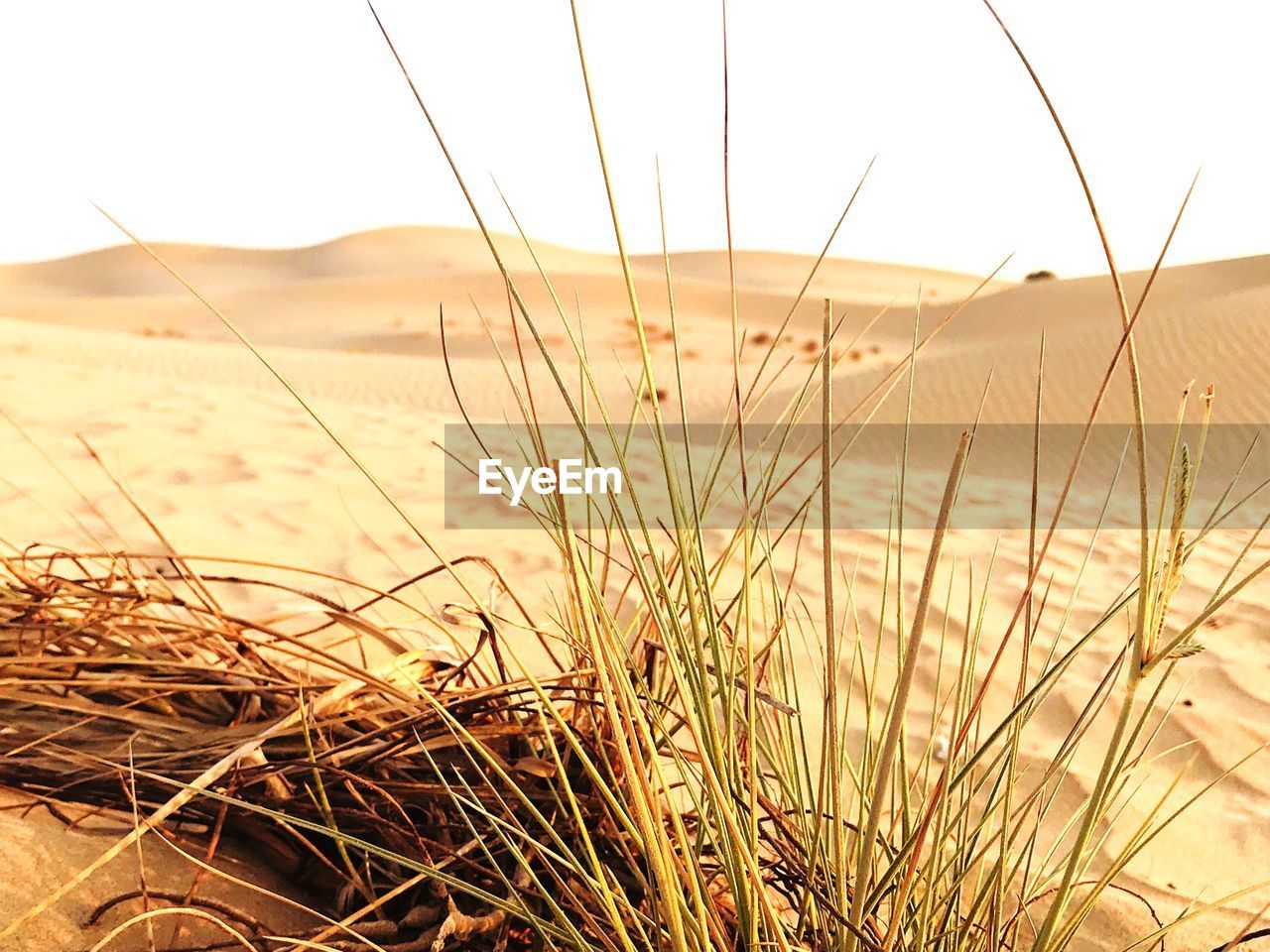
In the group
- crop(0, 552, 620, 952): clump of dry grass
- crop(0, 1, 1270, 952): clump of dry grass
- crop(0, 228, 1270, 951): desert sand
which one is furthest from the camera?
crop(0, 228, 1270, 951): desert sand

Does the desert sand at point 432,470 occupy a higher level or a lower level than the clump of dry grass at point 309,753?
lower

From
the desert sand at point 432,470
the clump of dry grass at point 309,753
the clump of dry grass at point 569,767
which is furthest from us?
the desert sand at point 432,470

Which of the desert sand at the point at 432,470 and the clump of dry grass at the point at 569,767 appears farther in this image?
the desert sand at the point at 432,470

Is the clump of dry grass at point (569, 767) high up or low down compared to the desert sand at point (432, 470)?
up

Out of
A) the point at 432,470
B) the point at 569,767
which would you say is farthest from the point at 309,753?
the point at 432,470

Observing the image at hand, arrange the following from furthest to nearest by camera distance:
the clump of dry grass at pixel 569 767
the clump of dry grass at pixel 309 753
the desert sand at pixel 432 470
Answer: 1. the desert sand at pixel 432 470
2. the clump of dry grass at pixel 309 753
3. the clump of dry grass at pixel 569 767

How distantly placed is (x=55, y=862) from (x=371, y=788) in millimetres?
286

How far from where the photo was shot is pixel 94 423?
484 centimetres

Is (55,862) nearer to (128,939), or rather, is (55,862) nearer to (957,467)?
(128,939)

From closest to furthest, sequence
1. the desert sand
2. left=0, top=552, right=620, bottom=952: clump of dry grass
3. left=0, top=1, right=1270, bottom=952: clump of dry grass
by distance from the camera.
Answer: left=0, top=1, right=1270, bottom=952: clump of dry grass < left=0, top=552, right=620, bottom=952: clump of dry grass < the desert sand

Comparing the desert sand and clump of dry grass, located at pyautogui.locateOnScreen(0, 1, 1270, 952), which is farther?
the desert sand

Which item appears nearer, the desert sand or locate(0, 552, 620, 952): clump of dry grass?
locate(0, 552, 620, 952): clump of dry grass

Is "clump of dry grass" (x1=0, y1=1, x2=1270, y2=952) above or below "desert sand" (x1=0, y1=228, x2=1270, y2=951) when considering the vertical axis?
→ above

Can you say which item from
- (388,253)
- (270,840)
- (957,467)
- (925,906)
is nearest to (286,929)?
(270,840)
